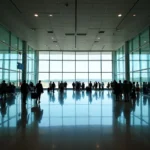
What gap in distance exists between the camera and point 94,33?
2009 centimetres

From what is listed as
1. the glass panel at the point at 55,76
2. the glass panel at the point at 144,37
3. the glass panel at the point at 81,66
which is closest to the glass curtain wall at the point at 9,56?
the glass panel at the point at 55,76

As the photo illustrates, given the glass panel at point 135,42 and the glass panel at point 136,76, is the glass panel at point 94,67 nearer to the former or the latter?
the glass panel at point 136,76

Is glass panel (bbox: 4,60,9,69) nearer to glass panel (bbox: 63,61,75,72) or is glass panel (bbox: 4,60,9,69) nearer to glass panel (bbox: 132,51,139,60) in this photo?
glass panel (bbox: 132,51,139,60)

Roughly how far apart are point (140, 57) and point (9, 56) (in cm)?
1344

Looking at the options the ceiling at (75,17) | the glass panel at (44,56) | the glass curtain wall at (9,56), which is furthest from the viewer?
the glass panel at (44,56)

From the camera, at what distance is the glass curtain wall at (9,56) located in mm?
18375

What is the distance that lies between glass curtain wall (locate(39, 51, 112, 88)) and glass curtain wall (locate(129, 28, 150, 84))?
10837 mm

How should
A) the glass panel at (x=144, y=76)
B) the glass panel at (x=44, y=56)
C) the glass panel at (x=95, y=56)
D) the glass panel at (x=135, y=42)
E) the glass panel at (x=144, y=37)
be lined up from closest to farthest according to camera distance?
the glass panel at (x=144, y=37)
the glass panel at (x=144, y=76)
the glass panel at (x=135, y=42)
the glass panel at (x=44, y=56)
the glass panel at (x=95, y=56)

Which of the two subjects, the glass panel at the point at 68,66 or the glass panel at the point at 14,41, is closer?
the glass panel at the point at 14,41

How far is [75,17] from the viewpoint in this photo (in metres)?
14.9

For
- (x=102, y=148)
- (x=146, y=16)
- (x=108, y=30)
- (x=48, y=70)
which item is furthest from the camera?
(x=48, y=70)

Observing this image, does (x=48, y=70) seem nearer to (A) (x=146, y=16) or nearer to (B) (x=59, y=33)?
(B) (x=59, y=33)

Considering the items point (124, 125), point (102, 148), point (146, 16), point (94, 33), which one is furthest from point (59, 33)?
point (102, 148)

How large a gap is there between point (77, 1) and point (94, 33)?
28.3 feet
